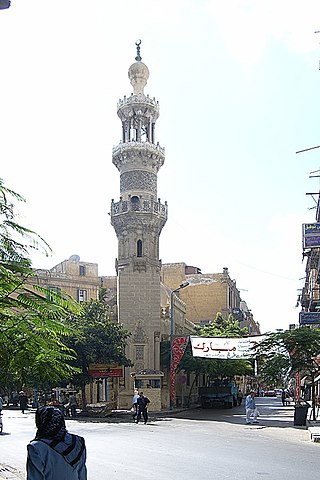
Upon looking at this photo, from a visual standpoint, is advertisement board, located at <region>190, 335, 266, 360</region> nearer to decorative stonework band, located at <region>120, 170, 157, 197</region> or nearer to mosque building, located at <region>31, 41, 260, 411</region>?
mosque building, located at <region>31, 41, 260, 411</region>

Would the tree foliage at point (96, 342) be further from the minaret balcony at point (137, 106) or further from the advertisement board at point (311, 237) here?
the minaret balcony at point (137, 106)

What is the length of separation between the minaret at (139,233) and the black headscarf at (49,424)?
41.6 meters

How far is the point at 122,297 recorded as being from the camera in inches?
1891

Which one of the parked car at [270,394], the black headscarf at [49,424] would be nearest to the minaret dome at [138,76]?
the black headscarf at [49,424]

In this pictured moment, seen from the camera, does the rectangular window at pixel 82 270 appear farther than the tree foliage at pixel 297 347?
Yes

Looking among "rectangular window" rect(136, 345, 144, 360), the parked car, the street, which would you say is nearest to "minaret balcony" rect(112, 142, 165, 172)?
"rectangular window" rect(136, 345, 144, 360)

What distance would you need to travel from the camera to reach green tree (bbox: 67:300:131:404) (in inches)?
1550

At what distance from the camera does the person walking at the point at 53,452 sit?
205 inches

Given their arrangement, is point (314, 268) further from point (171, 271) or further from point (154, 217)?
point (171, 271)

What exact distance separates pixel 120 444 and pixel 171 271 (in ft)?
202

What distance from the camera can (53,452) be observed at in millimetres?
5250

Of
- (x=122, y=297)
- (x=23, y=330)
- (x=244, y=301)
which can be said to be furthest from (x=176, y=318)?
(x=244, y=301)

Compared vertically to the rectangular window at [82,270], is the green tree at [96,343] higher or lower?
lower

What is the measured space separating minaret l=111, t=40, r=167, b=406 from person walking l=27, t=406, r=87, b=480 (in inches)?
1636
